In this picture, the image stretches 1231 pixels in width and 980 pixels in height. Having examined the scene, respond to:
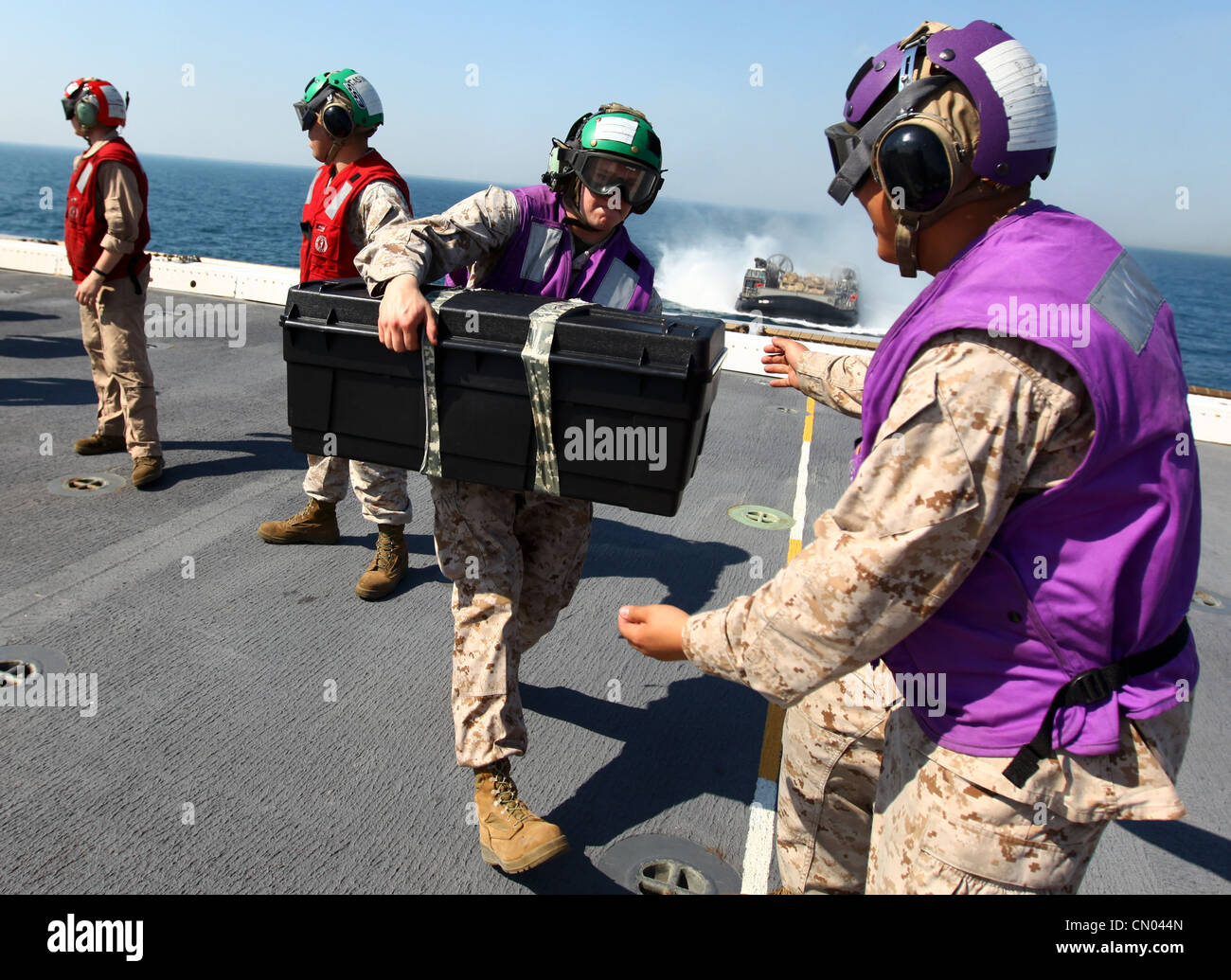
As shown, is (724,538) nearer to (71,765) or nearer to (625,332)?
(625,332)

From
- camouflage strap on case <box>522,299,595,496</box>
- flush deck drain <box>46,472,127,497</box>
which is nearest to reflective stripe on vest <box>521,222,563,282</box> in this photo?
camouflage strap on case <box>522,299,595,496</box>

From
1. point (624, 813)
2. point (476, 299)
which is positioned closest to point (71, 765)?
point (624, 813)

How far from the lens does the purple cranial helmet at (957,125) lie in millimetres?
1542

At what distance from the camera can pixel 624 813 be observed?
3.06 meters

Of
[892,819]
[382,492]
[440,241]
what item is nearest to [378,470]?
[382,492]

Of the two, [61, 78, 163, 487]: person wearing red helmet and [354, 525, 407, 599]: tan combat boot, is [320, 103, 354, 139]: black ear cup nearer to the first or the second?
[61, 78, 163, 487]: person wearing red helmet

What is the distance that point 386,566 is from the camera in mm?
4410

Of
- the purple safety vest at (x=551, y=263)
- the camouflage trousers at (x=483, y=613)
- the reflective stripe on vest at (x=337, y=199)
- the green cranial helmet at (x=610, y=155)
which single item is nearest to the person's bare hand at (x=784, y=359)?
the purple safety vest at (x=551, y=263)

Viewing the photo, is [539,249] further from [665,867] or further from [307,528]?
[307,528]

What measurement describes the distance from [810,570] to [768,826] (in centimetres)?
186

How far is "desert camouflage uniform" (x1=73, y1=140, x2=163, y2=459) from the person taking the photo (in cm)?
531

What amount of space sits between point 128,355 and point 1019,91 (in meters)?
5.62

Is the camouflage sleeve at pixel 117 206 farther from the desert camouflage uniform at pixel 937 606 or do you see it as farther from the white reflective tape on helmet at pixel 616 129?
the desert camouflage uniform at pixel 937 606

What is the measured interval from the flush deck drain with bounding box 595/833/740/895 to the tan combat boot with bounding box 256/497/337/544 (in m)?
2.74
